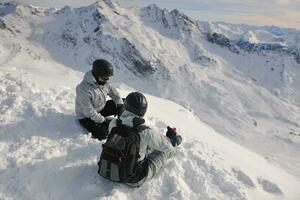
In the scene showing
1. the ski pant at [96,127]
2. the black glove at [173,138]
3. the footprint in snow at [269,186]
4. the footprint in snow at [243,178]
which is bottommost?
the footprint in snow at [269,186]

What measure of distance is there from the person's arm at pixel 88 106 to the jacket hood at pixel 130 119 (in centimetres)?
271

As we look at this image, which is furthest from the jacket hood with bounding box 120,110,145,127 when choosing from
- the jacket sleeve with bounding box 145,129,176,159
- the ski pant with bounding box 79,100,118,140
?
the ski pant with bounding box 79,100,118,140

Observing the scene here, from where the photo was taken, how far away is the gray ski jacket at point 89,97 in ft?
34.8

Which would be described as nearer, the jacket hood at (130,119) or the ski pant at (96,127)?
the jacket hood at (130,119)

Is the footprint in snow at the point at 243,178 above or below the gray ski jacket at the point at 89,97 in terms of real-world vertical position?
below

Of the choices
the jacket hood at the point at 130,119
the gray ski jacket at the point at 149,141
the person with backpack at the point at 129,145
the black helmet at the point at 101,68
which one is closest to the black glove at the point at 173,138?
the gray ski jacket at the point at 149,141

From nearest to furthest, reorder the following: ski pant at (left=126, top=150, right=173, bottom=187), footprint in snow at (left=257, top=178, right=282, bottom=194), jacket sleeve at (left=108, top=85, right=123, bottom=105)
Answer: ski pant at (left=126, top=150, right=173, bottom=187), footprint in snow at (left=257, top=178, right=282, bottom=194), jacket sleeve at (left=108, top=85, right=123, bottom=105)

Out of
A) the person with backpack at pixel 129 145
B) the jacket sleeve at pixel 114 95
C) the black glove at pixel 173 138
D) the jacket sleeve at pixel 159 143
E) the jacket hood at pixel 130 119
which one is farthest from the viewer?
the jacket sleeve at pixel 114 95

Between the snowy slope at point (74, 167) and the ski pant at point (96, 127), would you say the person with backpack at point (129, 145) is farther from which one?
the ski pant at point (96, 127)

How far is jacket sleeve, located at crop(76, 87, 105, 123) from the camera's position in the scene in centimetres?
1063

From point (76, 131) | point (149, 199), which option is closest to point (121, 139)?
point (149, 199)

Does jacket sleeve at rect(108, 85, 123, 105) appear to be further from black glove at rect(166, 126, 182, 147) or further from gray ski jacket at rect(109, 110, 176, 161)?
gray ski jacket at rect(109, 110, 176, 161)

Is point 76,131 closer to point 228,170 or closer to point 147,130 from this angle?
point 147,130

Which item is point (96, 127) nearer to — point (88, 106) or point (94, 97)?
point (88, 106)
